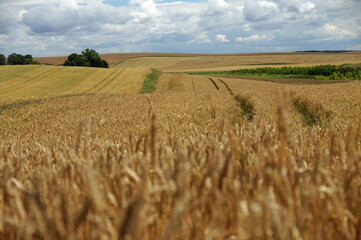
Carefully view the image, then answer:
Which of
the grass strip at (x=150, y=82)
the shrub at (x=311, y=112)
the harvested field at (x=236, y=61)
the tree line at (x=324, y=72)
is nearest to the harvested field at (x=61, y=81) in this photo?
the grass strip at (x=150, y=82)

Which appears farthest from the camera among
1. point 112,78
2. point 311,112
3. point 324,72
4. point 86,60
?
point 86,60

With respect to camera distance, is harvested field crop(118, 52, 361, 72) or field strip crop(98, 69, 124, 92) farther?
harvested field crop(118, 52, 361, 72)

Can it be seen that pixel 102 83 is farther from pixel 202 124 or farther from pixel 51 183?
pixel 51 183

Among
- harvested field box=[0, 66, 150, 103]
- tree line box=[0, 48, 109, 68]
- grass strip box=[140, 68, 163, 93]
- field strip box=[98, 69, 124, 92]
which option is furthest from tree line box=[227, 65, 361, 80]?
tree line box=[0, 48, 109, 68]

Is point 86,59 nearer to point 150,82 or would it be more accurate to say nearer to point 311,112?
point 150,82

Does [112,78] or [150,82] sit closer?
[150,82]

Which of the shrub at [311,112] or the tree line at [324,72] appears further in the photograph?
the tree line at [324,72]

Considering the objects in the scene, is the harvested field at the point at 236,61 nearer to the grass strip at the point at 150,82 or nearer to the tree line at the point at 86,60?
the tree line at the point at 86,60

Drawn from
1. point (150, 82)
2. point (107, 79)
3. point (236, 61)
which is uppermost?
point (236, 61)

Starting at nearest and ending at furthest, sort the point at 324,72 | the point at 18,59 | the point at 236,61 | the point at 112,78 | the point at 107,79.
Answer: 1. the point at 107,79
2. the point at 112,78
3. the point at 324,72
4. the point at 18,59
5. the point at 236,61

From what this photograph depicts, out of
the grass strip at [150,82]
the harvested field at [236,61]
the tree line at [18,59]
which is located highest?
the tree line at [18,59]

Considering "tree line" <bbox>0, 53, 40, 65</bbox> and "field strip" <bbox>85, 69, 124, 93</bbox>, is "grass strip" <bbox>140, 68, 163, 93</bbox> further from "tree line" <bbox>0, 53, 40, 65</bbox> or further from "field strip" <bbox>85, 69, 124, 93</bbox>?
"tree line" <bbox>0, 53, 40, 65</bbox>

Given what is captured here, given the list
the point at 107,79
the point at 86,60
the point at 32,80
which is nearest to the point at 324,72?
the point at 107,79

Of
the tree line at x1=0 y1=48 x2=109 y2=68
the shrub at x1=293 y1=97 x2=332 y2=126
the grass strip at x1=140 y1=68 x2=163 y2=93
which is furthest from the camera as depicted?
the tree line at x1=0 y1=48 x2=109 y2=68
